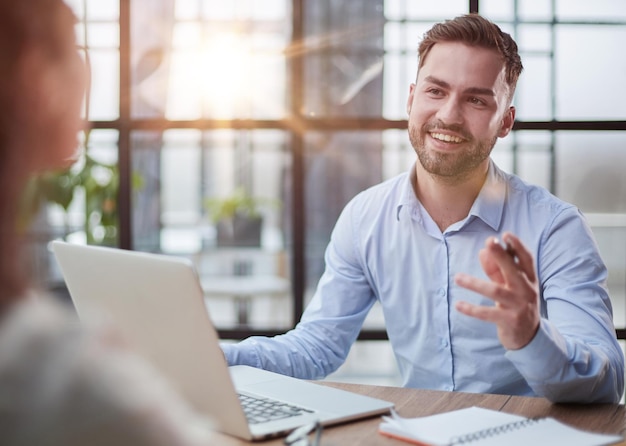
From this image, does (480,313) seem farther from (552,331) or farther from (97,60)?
(97,60)

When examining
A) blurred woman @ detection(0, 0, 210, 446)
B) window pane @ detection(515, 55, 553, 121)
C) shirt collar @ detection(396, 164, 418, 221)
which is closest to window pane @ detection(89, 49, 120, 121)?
shirt collar @ detection(396, 164, 418, 221)

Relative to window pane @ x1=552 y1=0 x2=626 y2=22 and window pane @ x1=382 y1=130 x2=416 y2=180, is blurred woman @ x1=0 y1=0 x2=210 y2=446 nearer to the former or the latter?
window pane @ x1=382 y1=130 x2=416 y2=180

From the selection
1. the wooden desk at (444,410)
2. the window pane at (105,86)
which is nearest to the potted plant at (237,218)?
the window pane at (105,86)

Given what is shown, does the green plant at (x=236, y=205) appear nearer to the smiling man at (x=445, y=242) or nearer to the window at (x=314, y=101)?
the window at (x=314, y=101)

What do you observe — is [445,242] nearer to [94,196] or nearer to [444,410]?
[444,410]

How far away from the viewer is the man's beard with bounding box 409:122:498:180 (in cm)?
226

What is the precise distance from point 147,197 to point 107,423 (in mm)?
2556

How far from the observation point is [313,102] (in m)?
2.98

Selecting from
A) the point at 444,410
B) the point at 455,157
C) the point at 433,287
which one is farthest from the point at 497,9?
the point at 444,410

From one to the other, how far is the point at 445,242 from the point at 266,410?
3.13 ft

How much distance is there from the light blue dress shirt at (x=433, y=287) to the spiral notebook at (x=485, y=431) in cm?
44

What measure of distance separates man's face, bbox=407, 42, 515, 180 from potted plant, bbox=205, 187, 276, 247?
1.09 metres

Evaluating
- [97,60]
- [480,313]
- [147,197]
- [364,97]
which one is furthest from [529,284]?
[97,60]

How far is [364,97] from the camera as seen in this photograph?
9.83ft
